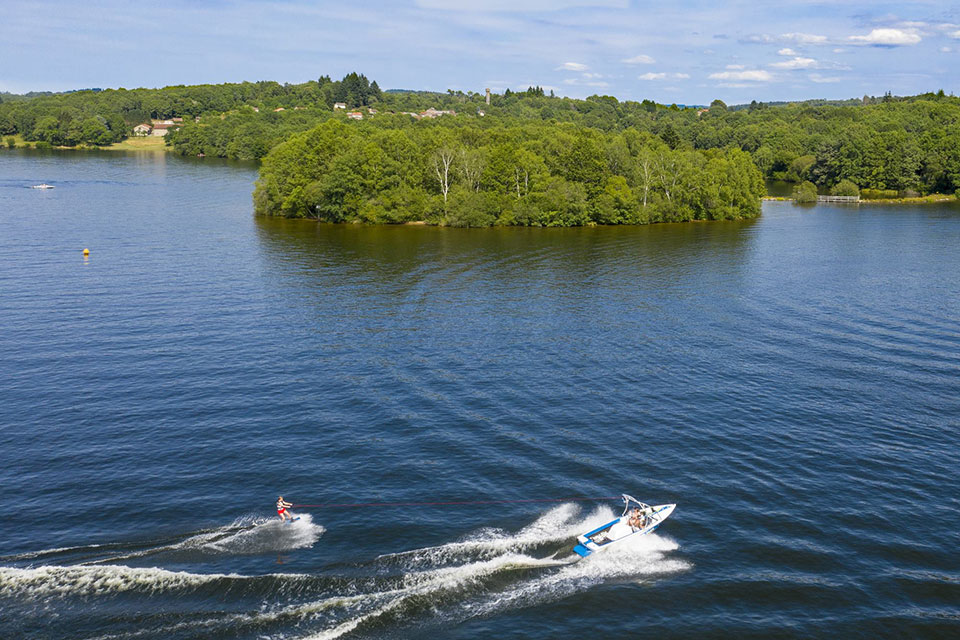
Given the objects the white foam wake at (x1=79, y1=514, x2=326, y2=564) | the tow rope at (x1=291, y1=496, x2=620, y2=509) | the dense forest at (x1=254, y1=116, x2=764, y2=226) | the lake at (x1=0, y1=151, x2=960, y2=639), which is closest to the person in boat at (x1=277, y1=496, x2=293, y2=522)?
the white foam wake at (x1=79, y1=514, x2=326, y2=564)

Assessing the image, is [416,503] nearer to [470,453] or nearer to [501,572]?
[470,453]

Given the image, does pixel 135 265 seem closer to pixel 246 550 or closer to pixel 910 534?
pixel 246 550

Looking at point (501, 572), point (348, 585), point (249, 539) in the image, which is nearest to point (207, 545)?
point (249, 539)

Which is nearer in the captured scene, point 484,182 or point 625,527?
point 625,527

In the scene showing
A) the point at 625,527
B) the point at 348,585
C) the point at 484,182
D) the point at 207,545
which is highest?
the point at 484,182

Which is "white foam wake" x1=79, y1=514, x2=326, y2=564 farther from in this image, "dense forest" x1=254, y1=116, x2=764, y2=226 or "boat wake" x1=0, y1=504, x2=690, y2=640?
"dense forest" x1=254, y1=116, x2=764, y2=226

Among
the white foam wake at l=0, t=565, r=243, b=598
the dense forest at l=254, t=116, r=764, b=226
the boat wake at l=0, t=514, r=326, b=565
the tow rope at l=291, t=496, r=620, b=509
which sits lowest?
the white foam wake at l=0, t=565, r=243, b=598
